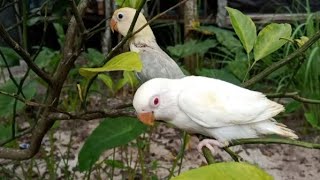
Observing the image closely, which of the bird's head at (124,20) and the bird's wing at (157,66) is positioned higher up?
the bird's head at (124,20)

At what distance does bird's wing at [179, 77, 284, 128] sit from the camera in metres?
0.74

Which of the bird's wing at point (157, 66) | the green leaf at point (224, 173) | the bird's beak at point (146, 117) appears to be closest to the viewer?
the green leaf at point (224, 173)

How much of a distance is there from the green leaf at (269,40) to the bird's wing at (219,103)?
0.12 meters

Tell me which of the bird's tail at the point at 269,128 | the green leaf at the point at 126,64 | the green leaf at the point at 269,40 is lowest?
the bird's tail at the point at 269,128

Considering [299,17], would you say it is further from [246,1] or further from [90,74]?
[90,74]

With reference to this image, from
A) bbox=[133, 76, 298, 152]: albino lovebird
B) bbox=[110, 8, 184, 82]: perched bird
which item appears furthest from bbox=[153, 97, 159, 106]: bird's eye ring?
Result: bbox=[110, 8, 184, 82]: perched bird

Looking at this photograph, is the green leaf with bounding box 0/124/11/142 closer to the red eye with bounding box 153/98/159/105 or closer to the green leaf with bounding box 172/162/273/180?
the red eye with bounding box 153/98/159/105

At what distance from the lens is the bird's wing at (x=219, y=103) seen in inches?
29.1

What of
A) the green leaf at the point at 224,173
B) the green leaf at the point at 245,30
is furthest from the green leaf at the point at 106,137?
the green leaf at the point at 224,173

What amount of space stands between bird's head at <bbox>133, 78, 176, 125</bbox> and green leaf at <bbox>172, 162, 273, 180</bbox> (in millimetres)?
311

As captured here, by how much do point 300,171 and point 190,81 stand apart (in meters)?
1.32

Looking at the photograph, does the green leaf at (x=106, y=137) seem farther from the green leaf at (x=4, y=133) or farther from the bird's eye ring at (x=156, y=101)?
the bird's eye ring at (x=156, y=101)

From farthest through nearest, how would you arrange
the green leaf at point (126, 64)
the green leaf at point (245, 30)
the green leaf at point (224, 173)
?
1. the green leaf at point (245, 30)
2. the green leaf at point (126, 64)
3. the green leaf at point (224, 173)

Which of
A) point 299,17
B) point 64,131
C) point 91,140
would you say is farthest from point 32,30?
point 91,140
